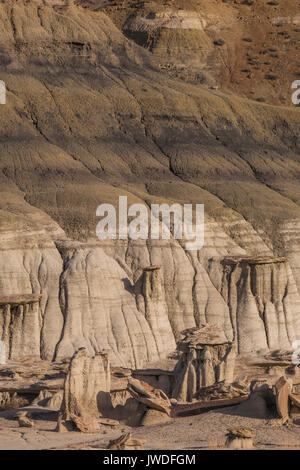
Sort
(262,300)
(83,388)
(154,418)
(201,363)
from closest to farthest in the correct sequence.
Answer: (154,418) → (83,388) → (201,363) → (262,300)

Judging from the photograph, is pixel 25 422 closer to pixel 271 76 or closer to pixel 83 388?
pixel 83 388

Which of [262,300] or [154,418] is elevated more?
[262,300]

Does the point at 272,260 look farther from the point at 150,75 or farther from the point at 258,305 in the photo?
the point at 150,75

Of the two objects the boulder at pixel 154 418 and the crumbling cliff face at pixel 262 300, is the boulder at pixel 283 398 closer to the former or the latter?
the boulder at pixel 154 418

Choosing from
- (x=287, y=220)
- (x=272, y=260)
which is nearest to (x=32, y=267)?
(x=272, y=260)

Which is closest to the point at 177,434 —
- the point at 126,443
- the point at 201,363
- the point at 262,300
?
the point at 126,443
